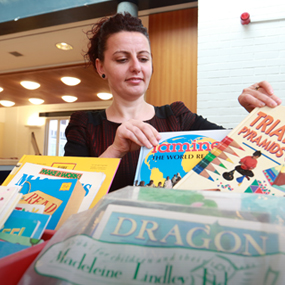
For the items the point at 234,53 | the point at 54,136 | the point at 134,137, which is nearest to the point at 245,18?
the point at 234,53

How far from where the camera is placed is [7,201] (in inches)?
13.6

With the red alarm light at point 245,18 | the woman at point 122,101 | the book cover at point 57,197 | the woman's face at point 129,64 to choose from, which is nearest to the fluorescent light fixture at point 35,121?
the red alarm light at point 245,18

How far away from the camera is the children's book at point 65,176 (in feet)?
1.41

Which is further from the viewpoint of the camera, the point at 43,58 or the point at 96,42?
the point at 43,58

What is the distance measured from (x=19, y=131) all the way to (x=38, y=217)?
31.5 ft

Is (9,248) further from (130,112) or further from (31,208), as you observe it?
(130,112)

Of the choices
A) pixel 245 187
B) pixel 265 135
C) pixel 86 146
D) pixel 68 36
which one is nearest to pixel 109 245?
pixel 245 187

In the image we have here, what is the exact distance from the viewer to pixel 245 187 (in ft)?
1.32

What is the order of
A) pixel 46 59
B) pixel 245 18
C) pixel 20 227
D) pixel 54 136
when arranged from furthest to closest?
pixel 54 136 < pixel 46 59 < pixel 245 18 < pixel 20 227

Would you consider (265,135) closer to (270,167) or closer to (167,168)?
(270,167)

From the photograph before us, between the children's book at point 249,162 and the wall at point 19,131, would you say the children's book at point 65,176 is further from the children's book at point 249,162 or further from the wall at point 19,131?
the wall at point 19,131

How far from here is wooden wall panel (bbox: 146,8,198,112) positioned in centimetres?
258

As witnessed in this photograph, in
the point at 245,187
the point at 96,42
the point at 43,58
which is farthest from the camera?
the point at 43,58

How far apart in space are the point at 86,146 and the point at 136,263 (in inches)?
31.8
